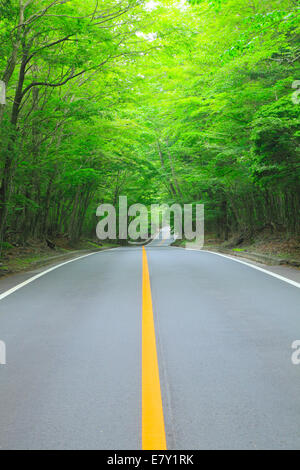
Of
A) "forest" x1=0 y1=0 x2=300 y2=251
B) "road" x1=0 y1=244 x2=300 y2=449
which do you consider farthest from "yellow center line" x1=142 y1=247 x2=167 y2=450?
"forest" x1=0 y1=0 x2=300 y2=251

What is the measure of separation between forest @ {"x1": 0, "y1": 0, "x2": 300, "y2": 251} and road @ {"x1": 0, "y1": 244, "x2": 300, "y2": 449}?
19.7ft

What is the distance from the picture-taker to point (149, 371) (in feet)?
13.0

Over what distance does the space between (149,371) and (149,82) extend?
48.4 ft

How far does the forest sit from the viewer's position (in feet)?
37.4

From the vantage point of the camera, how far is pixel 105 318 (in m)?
6.20

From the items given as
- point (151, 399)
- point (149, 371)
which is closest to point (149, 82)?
point (149, 371)

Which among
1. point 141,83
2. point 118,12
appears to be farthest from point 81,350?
point 141,83

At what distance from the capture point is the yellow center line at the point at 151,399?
2726mm

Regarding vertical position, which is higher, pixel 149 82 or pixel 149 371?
pixel 149 82

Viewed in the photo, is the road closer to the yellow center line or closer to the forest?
the yellow center line

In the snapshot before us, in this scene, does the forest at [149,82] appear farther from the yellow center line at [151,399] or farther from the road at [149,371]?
the yellow center line at [151,399]

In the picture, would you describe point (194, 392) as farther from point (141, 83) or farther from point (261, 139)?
point (141, 83)

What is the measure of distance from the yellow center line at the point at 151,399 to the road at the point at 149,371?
15mm

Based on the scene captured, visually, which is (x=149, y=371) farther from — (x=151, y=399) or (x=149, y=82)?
(x=149, y=82)
